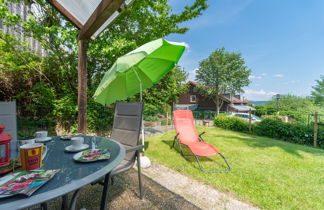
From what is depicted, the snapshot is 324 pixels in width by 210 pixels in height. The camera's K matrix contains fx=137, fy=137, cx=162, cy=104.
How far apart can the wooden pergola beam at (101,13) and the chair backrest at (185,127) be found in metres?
2.80

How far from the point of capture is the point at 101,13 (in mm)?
2242

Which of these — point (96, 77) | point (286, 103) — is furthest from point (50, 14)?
point (286, 103)

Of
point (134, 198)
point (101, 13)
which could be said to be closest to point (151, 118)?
point (134, 198)

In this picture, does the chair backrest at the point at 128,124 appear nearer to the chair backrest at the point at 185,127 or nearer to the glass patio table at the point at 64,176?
the glass patio table at the point at 64,176

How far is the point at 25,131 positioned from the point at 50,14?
142 inches

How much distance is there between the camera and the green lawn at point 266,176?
2018mm

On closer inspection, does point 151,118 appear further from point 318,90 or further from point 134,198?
point 318,90

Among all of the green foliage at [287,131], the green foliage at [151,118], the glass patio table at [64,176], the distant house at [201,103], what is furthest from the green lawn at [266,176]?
the distant house at [201,103]

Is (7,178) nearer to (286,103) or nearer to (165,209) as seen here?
(165,209)

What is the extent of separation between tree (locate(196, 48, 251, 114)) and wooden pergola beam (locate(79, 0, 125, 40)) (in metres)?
19.1

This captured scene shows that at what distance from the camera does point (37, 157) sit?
0.88 m

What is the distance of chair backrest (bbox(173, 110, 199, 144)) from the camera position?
146 inches

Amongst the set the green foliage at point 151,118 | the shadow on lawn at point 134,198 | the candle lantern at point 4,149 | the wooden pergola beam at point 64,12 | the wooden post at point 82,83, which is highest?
the wooden pergola beam at point 64,12

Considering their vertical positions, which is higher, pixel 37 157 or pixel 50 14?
pixel 50 14
